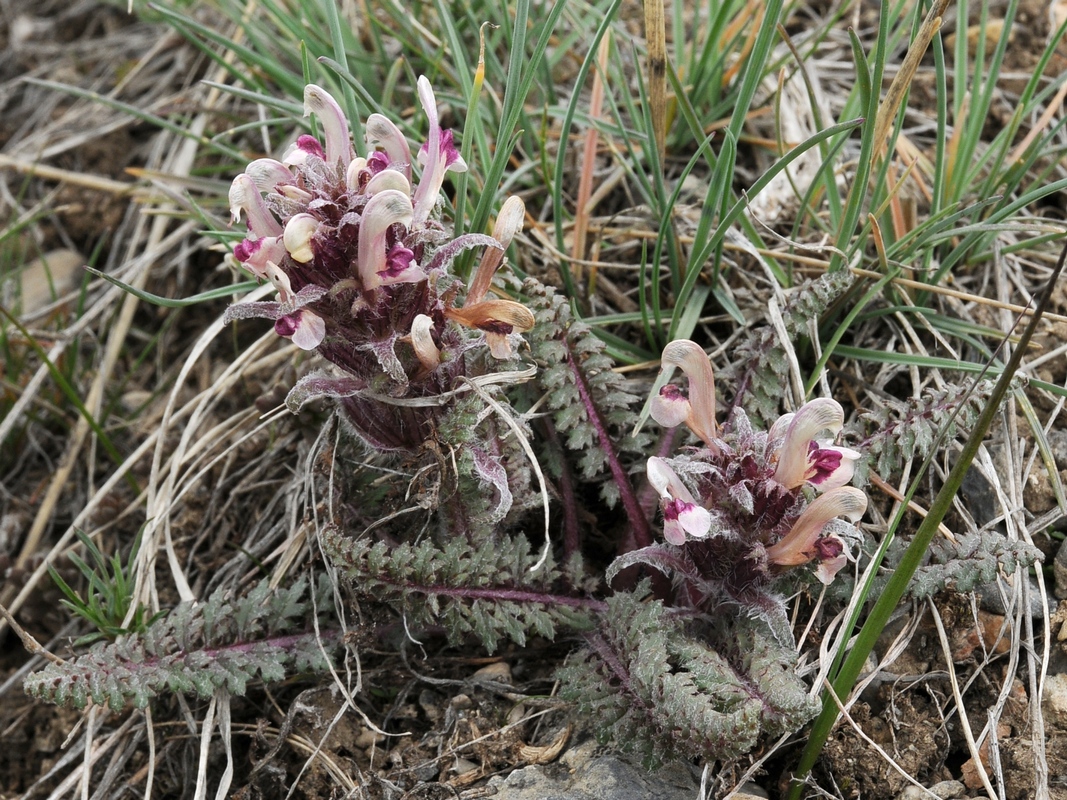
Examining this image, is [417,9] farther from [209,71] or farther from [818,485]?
[818,485]

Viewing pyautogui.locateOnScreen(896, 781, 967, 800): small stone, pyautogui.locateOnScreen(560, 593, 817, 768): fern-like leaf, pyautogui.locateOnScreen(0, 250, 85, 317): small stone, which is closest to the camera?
pyautogui.locateOnScreen(560, 593, 817, 768): fern-like leaf

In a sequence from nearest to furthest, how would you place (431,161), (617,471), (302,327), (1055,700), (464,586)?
(302,327), (431,161), (1055,700), (464,586), (617,471)

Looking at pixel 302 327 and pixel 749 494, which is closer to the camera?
pixel 302 327

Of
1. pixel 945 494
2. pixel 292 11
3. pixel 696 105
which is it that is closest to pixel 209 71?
pixel 292 11

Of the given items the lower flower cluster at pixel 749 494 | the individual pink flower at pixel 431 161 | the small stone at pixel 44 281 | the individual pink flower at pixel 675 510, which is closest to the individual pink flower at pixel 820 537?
the lower flower cluster at pixel 749 494

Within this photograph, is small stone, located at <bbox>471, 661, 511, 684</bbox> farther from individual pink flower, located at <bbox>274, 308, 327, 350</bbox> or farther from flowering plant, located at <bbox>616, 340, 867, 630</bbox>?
individual pink flower, located at <bbox>274, 308, 327, 350</bbox>

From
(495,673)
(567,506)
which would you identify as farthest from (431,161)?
(495,673)

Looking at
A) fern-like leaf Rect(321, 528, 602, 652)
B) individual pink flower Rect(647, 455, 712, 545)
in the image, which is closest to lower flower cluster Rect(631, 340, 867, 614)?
individual pink flower Rect(647, 455, 712, 545)

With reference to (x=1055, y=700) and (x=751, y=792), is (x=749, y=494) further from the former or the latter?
(x=1055, y=700)
